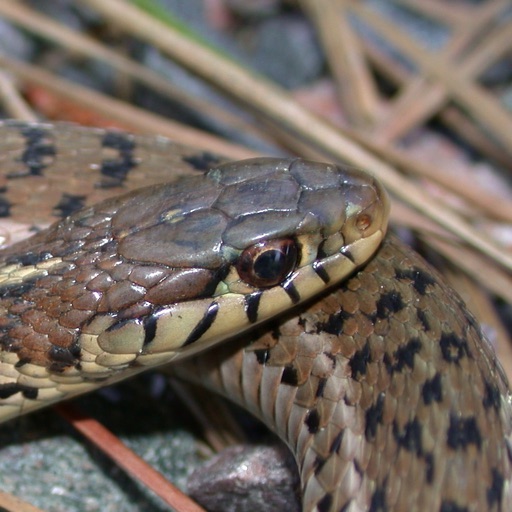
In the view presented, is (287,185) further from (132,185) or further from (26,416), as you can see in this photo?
(26,416)

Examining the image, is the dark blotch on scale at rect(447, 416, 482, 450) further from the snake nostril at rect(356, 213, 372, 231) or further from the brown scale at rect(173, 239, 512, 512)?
the snake nostril at rect(356, 213, 372, 231)

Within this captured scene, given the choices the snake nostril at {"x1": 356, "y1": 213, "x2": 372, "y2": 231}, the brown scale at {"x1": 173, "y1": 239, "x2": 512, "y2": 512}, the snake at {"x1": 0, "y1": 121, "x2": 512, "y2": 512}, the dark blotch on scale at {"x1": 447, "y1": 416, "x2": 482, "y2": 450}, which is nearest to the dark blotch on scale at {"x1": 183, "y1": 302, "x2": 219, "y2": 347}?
the snake at {"x1": 0, "y1": 121, "x2": 512, "y2": 512}

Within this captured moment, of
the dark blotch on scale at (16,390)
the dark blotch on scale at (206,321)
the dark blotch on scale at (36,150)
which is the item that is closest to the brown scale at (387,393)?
the dark blotch on scale at (206,321)

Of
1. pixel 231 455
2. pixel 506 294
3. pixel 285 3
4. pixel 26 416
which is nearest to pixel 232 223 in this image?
pixel 231 455

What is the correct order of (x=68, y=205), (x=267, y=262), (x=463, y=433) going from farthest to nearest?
(x=68, y=205), (x=267, y=262), (x=463, y=433)

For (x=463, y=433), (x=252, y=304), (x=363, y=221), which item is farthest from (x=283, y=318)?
(x=463, y=433)

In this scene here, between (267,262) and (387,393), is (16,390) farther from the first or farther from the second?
(387,393)

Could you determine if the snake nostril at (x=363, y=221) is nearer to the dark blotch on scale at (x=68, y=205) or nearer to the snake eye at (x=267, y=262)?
the snake eye at (x=267, y=262)

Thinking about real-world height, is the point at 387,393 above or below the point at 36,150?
above
